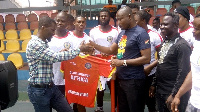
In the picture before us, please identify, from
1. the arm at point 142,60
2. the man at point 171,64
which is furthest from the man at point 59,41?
the man at point 171,64

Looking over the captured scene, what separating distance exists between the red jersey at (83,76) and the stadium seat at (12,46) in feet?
18.1

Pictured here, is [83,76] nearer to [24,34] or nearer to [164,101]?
[164,101]

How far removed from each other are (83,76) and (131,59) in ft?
3.48

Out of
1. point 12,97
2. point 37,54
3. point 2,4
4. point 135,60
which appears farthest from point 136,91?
point 2,4

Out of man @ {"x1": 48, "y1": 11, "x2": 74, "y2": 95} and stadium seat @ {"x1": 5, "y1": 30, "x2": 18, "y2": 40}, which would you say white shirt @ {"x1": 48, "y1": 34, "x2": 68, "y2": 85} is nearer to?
man @ {"x1": 48, "y1": 11, "x2": 74, "y2": 95}

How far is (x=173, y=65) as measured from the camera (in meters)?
2.60

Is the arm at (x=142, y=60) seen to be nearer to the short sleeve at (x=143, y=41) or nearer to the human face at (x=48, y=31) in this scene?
the short sleeve at (x=143, y=41)

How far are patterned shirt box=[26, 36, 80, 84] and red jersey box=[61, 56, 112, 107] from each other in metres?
0.77

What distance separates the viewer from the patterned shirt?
2748 millimetres

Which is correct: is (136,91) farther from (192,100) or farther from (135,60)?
(192,100)

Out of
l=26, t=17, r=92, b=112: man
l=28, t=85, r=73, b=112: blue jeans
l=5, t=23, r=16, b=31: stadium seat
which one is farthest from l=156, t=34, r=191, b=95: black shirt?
l=5, t=23, r=16, b=31: stadium seat

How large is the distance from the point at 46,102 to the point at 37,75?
0.36 meters

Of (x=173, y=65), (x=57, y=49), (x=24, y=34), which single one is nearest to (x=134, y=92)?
(x=173, y=65)

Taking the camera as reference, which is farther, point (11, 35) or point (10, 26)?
point (10, 26)
